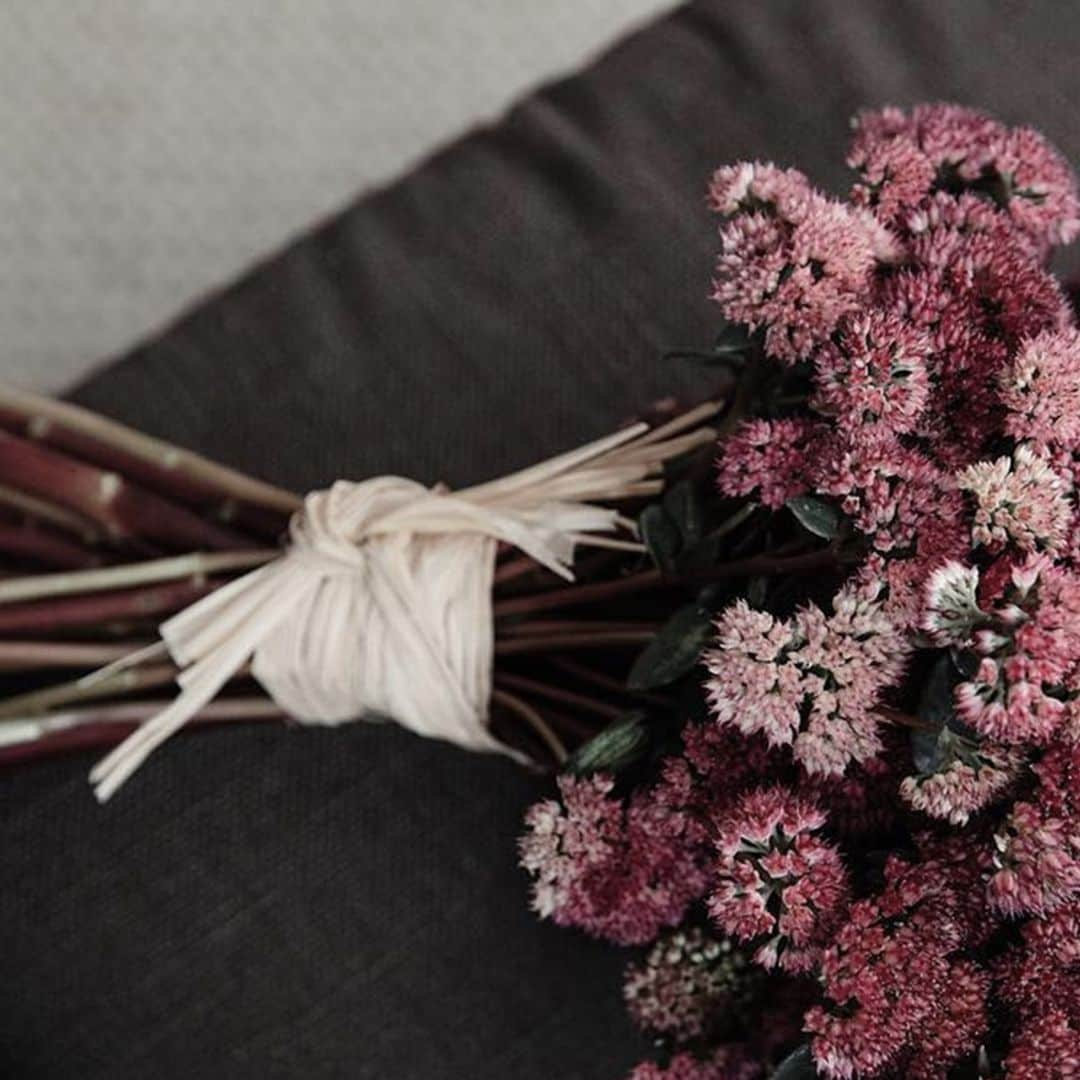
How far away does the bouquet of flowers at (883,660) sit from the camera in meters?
0.44

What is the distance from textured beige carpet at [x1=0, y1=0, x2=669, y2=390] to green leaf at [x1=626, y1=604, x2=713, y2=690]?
79 centimetres

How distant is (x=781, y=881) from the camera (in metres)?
0.47

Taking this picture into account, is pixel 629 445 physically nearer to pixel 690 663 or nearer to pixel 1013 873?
pixel 690 663

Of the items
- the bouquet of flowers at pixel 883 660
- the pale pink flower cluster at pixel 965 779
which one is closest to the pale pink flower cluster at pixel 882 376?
the bouquet of flowers at pixel 883 660

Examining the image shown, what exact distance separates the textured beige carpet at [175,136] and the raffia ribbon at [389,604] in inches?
24.1

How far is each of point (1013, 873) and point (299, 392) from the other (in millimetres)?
499

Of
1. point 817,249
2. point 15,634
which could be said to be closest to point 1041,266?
point 817,249

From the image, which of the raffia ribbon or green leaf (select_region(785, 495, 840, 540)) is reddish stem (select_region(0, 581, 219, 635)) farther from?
green leaf (select_region(785, 495, 840, 540))

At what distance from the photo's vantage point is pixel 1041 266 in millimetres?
564

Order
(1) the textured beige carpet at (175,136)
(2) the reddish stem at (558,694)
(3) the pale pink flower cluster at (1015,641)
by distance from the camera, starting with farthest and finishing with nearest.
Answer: (1) the textured beige carpet at (175,136) < (2) the reddish stem at (558,694) < (3) the pale pink flower cluster at (1015,641)

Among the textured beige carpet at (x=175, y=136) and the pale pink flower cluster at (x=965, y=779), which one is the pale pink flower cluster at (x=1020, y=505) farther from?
the textured beige carpet at (x=175, y=136)

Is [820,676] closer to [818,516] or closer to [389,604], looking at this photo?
[818,516]

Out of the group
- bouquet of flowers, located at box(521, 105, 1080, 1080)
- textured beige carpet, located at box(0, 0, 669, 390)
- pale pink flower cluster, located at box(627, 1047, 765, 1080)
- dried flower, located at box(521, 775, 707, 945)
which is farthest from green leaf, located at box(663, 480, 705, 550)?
textured beige carpet, located at box(0, 0, 669, 390)

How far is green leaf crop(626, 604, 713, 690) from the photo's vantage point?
55 centimetres
